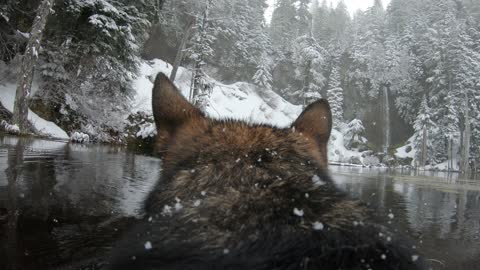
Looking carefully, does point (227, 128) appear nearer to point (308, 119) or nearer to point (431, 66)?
point (308, 119)

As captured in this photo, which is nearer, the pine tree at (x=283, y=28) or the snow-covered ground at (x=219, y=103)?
the snow-covered ground at (x=219, y=103)

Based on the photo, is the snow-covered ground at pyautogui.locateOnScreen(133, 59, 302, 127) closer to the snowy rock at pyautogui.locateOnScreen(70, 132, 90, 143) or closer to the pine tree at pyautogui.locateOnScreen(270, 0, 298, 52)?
the snowy rock at pyautogui.locateOnScreen(70, 132, 90, 143)

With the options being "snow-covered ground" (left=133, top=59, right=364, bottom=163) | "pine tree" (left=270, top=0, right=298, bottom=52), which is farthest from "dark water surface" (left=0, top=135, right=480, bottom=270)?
"pine tree" (left=270, top=0, right=298, bottom=52)

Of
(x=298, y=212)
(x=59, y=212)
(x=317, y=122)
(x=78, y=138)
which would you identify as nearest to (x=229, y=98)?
(x=78, y=138)

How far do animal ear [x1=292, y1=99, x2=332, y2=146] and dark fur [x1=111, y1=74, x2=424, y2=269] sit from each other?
0.39 m

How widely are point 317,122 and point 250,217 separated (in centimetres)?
108

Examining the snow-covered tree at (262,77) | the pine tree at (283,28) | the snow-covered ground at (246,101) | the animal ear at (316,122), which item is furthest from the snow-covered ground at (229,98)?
the animal ear at (316,122)

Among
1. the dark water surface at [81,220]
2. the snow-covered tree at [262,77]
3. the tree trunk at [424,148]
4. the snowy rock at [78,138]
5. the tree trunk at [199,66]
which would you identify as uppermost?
the snow-covered tree at [262,77]

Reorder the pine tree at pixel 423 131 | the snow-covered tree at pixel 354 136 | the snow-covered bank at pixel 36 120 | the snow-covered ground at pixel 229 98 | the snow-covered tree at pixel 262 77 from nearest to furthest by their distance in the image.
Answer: the snow-covered bank at pixel 36 120 → the snow-covered ground at pixel 229 98 → the pine tree at pixel 423 131 → the snow-covered tree at pixel 262 77 → the snow-covered tree at pixel 354 136

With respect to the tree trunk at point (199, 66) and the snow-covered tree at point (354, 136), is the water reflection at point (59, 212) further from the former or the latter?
the snow-covered tree at point (354, 136)

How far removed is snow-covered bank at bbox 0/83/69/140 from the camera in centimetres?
1680

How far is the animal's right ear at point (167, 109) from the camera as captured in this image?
1.86m

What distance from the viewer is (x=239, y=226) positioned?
47.9 inches

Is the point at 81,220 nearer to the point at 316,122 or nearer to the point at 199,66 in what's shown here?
the point at 316,122
